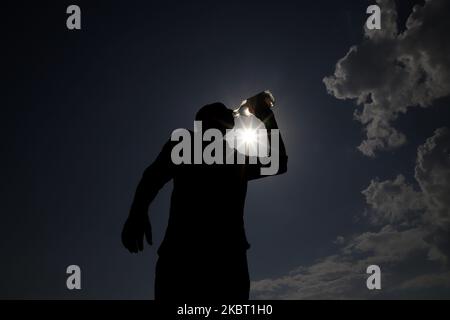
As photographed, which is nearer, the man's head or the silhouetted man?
the silhouetted man

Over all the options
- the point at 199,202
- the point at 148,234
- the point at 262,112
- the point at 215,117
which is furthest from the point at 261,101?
the point at 148,234

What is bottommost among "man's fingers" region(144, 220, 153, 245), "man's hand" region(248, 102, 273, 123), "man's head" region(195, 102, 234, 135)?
"man's fingers" region(144, 220, 153, 245)

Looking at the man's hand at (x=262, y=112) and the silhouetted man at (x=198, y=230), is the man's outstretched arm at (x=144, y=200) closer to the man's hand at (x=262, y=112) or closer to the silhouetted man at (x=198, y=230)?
the silhouetted man at (x=198, y=230)

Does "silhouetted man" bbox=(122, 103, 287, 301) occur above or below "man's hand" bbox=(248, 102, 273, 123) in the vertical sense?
below

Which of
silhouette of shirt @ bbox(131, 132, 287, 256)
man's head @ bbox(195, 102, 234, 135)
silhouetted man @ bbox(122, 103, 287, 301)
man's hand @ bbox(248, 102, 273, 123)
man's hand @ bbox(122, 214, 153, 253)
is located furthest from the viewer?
man's hand @ bbox(248, 102, 273, 123)

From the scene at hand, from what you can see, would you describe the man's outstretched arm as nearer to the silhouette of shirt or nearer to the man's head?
the silhouette of shirt

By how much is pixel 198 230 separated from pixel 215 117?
1086 mm

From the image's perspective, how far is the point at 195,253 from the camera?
2.86m

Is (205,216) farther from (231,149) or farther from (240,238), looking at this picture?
(231,149)

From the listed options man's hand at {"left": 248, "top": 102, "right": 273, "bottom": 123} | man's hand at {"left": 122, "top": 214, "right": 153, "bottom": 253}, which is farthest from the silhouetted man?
man's hand at {"left": 248, "top": 102, "right": 273, "bottom": 123}

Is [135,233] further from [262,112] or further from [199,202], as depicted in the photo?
[262,112]

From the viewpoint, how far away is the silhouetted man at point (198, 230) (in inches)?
111

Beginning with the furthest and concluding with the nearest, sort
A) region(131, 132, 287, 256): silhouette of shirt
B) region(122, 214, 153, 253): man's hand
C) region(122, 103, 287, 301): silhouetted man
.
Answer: region(122, 214, 153, 253): man's hand, region(131, 132, 287, 256): silhouette of shirt, region(122, 103, 287, 301): silhouetted man

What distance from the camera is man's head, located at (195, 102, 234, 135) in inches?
135
